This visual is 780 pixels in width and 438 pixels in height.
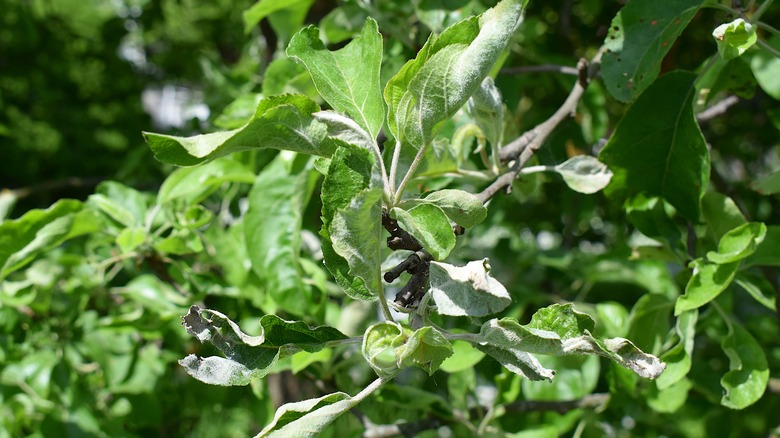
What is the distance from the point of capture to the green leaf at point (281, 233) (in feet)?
4.13

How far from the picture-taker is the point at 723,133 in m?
2.64

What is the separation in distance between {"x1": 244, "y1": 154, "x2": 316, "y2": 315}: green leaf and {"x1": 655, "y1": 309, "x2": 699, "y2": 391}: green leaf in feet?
1.82

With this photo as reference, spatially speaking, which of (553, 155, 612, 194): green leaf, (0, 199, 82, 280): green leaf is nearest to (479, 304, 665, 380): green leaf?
(553, 155, 612, 194): green leaf

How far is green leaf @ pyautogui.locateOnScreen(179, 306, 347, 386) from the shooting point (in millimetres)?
704

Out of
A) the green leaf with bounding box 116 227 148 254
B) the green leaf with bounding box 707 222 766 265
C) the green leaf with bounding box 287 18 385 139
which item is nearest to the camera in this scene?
the green leaf with bounding box 287 18 385 139

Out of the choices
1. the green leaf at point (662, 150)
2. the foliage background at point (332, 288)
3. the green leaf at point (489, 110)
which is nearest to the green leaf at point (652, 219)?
the green leaf at point (662, 150)

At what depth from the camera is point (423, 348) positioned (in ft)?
2.30

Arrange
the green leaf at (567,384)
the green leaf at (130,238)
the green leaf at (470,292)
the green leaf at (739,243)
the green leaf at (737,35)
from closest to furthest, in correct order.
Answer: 1. the green leaf at (470,292)
2. the green leaf at (737,35)
3. the green leaf at (739,243)
4. the green leaf at (130,238)
5. the green leaf at (567,384)

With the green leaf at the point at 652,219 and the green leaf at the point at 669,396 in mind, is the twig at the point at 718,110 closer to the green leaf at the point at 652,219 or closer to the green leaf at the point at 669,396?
the green leaf at the point at 652,219

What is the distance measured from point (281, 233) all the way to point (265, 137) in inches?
22.4

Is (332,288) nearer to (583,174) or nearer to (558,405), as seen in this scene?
(558,405)

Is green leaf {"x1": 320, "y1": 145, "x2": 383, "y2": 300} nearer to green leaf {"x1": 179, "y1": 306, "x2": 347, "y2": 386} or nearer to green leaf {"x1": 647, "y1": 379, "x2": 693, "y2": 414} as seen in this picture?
green leaf {"x1": 179, "y1": 306, "x2": 347, "y2": 386}

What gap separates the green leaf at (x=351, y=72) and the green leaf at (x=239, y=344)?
205 mm

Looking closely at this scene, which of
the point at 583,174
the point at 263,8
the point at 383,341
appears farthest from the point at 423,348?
the point at 263,8
